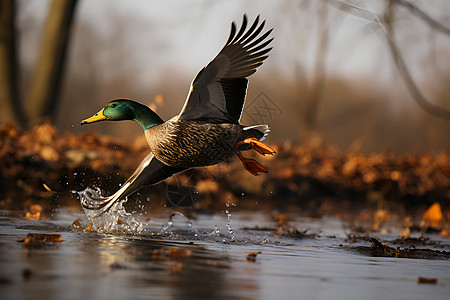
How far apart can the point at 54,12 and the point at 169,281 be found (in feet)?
34.3

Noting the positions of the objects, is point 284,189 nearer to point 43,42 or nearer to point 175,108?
point 43,42

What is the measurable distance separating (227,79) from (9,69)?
8325 mm

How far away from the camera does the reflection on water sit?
2736 mm

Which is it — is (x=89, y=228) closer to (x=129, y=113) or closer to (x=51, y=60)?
(x=129, y=113)

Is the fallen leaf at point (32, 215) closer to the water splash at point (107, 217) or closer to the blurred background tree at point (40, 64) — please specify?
the water splash at point (107, 217)

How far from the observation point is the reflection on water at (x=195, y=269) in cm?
274

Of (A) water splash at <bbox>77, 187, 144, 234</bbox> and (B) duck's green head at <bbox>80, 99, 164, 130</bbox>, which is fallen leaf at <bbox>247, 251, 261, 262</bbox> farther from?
(B) duck's green head at <bbox>80, 99, 164, 130</bbox>

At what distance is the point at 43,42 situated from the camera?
41.5 feet

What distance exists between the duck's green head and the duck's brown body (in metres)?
0.23

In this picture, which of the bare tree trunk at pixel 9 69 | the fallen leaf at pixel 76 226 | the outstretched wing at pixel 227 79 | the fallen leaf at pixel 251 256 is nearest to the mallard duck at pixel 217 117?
the outstretched wing at pixel 227 79

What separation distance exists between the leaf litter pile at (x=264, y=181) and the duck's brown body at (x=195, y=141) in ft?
3.17

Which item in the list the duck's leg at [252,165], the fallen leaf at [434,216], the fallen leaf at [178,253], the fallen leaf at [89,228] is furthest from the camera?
the fallen leaf at [434,216]

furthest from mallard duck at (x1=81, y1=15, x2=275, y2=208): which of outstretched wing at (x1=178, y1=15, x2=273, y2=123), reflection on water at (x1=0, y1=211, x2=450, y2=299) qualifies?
reflection on water at (x1=0, y1=211, x2=450, y2=299)

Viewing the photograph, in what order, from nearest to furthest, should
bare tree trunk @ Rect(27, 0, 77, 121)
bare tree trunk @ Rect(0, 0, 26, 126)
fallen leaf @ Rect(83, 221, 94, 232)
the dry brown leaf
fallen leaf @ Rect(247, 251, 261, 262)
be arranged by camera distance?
the dry brown leaf, fallen leaf @ Rect(247, 251, 261, 262), fallen leaf @ Rect(83, 221, 94, 232), bare tree trunk @ Rect(0, 0, 26, 126), bare tree trunk @ Rect(27, 0, 77, 121)
